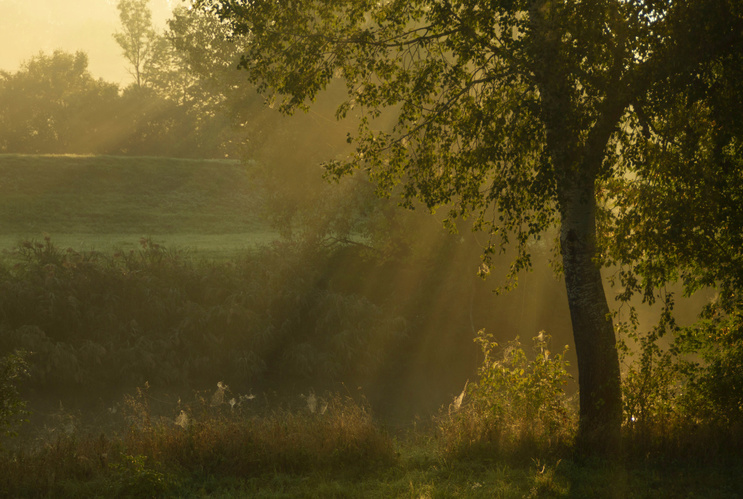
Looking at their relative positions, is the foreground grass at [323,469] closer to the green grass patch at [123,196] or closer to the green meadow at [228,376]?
the green meadow at [228,376]

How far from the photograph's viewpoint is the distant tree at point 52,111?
56812 millimetres

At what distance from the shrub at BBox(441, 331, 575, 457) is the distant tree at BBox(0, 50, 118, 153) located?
2161 inches

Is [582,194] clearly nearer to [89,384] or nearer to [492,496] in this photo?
[492,496]

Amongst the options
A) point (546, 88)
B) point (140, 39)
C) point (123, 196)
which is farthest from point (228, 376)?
point (140, 39)

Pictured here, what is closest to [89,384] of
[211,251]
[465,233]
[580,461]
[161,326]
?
[161,326]

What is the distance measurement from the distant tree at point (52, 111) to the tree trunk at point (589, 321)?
55494 mm

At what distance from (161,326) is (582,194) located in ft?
56.9

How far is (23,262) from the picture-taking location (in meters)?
24.4

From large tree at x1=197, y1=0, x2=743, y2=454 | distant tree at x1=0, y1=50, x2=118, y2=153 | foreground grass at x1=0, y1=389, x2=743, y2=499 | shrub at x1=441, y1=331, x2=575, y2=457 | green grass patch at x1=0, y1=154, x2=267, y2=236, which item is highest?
distant tree at x1=0, y1=50, x2=118, y2=153

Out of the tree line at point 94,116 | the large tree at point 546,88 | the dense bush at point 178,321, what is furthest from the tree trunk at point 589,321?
the tree line at point 94,116

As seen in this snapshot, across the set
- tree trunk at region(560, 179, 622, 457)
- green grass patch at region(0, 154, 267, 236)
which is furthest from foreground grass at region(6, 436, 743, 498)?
green grass patch at region(0, 154, 267, 236)

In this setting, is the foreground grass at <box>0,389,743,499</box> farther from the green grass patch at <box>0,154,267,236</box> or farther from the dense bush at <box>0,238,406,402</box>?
the green grass patch at <box>0,154,267,236</box>

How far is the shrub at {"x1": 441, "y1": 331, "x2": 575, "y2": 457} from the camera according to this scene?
9.82m

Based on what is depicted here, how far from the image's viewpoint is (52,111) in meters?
58.5
